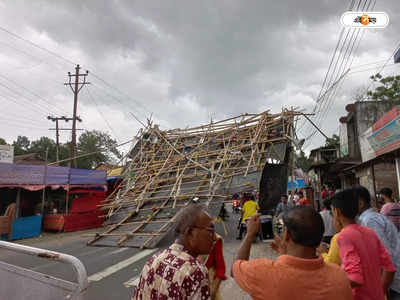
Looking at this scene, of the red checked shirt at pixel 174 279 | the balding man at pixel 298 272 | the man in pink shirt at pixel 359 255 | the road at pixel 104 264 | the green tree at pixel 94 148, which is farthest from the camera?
the green tree at pixel 94 148

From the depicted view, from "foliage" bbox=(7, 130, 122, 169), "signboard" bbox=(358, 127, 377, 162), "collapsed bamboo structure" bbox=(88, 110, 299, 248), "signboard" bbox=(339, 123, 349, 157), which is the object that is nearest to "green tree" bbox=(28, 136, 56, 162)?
"foliage" bbox=(7, 130, 122, 169)

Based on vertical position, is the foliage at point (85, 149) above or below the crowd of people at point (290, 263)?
above

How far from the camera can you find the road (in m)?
4.62

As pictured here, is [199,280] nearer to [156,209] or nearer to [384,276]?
[384,276]

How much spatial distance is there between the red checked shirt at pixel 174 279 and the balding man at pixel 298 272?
0.23 metres

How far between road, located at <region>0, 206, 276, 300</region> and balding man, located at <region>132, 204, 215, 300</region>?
1.96 metres

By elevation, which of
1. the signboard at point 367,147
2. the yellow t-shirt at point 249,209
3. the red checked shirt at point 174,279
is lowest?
the yellow t-shirt at point 249,209

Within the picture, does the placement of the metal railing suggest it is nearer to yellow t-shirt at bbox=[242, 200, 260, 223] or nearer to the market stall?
yellow t-shirt at bbox=[242, 200, 260, 223]

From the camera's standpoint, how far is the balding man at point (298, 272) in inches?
51.5

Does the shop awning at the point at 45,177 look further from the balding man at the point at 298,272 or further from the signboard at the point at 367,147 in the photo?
the signboard at the point at 367,147

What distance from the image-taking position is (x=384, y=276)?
212 cm

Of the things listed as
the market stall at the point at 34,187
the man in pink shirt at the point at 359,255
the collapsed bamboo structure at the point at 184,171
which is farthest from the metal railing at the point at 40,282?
the market stall at the point at 34,187

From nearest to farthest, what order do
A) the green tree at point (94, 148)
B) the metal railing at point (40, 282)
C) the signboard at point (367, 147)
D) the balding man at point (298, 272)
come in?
the balding man at point (298, 272) < the metal railing at point (40, 282) < the signboard at point (367, 147) < the green tree at point (94, 148)

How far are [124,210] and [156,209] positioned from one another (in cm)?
179
